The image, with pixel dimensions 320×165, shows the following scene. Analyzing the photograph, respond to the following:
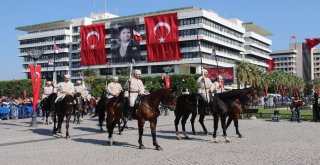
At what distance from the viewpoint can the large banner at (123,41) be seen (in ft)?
362

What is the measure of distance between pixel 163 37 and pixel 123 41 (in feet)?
47.5

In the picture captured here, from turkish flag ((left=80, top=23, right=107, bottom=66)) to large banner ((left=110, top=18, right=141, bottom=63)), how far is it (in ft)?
11.9

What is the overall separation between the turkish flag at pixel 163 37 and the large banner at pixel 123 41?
18.7ft

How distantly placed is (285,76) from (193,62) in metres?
43.5

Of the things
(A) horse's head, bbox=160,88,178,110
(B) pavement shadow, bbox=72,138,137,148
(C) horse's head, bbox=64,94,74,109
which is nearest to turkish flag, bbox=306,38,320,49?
(A) horse's head, bbox=160,88,178,110

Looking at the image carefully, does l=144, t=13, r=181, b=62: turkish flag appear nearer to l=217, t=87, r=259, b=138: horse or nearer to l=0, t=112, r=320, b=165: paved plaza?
l=217, t=87, r=259, b=138: horse

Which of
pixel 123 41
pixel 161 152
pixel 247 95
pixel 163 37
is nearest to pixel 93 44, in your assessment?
pixel 123 41

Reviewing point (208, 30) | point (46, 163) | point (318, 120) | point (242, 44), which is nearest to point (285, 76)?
point (242, 44)

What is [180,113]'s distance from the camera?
60.4ft

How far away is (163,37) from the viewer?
103 metres

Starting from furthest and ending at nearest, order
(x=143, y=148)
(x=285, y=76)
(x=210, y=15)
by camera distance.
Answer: (x=285, y=76), (x=210, y=15), (x=143, y=148)

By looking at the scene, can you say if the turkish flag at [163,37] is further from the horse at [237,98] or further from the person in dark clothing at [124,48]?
the horse at [237,98]

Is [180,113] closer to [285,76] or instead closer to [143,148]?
[143,148]

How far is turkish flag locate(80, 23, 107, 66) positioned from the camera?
116500 millimetres
